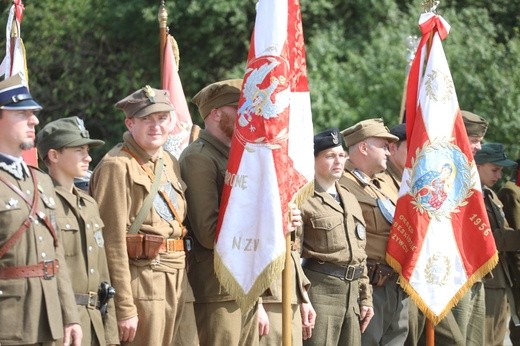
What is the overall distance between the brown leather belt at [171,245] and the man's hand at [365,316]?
5.87 feet

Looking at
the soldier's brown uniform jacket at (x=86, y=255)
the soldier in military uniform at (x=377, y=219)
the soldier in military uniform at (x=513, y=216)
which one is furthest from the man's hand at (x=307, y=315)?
the soldier in military uniform at (x=513, y=216)

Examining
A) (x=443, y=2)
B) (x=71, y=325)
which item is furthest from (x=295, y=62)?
(x=443, y=2)

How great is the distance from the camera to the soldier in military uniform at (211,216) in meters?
6.87

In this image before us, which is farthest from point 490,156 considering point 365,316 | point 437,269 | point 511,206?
point 365,316

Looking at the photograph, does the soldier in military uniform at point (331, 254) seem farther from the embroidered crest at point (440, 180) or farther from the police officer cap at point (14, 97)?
the police officer cap at point (14, 97)

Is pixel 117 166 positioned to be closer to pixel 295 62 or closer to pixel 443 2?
pixel 295 62

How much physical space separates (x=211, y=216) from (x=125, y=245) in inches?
23.4

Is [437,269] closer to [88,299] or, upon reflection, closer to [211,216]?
[211,216]

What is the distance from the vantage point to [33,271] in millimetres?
5688

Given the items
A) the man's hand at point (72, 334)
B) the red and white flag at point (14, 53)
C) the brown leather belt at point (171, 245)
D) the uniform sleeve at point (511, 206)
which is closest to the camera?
the man's hand at point (72, 334)

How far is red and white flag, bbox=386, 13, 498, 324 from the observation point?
8.44 metres

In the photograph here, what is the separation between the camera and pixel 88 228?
20.8 feet

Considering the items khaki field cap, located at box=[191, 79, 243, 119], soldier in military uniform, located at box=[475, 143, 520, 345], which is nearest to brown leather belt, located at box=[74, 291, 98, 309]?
khaki field cap, located at box=[191, 79, 243, 119]

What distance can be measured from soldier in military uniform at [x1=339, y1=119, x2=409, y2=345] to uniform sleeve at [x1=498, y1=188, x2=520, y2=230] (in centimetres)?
198
